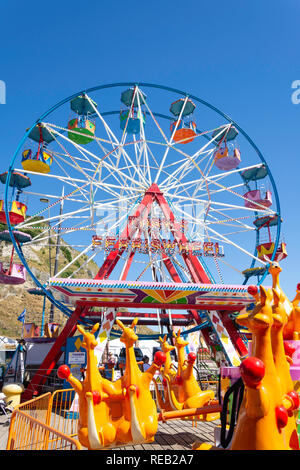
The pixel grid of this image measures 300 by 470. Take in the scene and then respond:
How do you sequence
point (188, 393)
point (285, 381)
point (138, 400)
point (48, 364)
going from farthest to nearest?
point (48, 364), point (188, 393), point (138, 400), point (285, 381)

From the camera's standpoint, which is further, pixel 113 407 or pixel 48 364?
pixel 48 364

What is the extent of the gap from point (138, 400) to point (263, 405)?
2460 millimetres

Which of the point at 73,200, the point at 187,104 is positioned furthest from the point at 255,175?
the point at 73,200

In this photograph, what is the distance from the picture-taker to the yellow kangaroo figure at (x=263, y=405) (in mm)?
2582

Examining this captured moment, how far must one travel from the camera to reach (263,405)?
2559 mm

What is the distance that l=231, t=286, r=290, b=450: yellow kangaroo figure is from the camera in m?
2.58

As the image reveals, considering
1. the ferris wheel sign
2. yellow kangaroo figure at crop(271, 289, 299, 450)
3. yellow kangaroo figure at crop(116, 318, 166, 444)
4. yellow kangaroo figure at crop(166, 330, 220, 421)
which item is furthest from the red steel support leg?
yellow kangaroo figure at crop(271, 289, 299, 450)

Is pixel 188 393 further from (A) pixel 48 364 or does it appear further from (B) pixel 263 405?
(A) pixel 48 364

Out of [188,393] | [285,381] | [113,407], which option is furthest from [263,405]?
[188,393]

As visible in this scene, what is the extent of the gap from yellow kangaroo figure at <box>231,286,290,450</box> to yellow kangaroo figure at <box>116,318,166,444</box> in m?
1.78

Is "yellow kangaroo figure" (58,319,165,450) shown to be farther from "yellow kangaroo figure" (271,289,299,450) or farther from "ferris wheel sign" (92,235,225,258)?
"ferris wheel sign" (92,235,225,258)

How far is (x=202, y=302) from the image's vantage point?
493 inches
